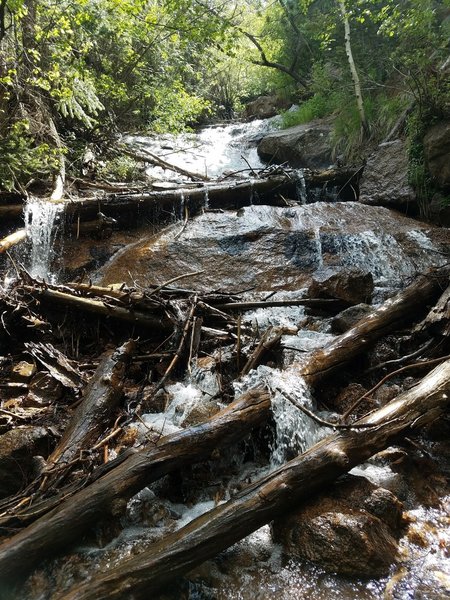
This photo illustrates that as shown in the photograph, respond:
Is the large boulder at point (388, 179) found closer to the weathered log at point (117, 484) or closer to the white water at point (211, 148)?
the white water at point (211, 148)

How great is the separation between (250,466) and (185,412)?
820mm

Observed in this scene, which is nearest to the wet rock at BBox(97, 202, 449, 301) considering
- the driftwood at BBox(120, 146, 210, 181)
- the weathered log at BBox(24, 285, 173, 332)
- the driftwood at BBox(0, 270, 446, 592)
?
the weathered log at BBox(24, 285, 173, 332)

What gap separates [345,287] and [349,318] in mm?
841

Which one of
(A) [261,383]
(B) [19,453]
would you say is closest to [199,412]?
(A) [261,383]

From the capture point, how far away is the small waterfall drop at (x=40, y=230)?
7621 millimetres

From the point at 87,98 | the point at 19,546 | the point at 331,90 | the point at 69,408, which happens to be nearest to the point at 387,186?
the point at 331,90

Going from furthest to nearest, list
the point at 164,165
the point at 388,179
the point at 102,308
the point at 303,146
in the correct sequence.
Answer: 1. the point at 303,146
2. the point at 164,165
3. the point at 388,179
4. the point at 102,308

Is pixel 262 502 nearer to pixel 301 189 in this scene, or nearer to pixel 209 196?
pixel 209 196

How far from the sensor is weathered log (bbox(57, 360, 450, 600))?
194 centimetres

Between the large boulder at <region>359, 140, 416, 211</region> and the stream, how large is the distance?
23.4 inches

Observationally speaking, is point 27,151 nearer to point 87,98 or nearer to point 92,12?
point 87,98

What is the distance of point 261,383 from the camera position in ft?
10.9

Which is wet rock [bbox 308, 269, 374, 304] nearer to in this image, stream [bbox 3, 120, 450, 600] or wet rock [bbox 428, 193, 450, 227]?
stream [bbox 3, 120, 450, 600]

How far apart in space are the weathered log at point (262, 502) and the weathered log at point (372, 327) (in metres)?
0.93
